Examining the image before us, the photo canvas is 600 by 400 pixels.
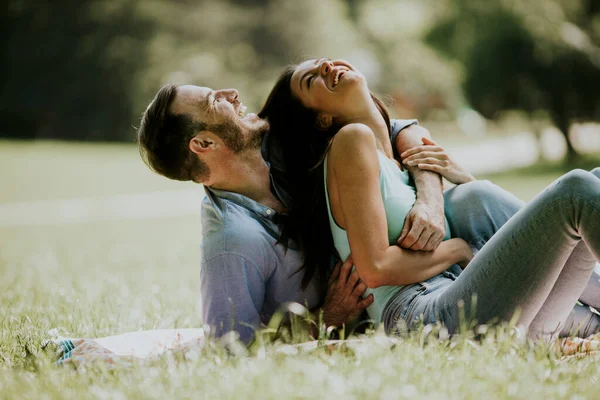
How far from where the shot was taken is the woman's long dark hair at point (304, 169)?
12.1 ft

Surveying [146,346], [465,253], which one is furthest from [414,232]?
[146,346]

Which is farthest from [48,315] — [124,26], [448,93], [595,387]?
[448,93]

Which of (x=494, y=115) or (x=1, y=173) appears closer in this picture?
(x=494, y=115)

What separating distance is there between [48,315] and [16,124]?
33.7m

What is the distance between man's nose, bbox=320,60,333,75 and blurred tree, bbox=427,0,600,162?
53.8ft

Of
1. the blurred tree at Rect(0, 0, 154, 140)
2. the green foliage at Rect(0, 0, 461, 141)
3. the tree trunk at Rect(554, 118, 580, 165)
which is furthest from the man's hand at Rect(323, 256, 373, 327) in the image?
the blurred tree at Rect(0, 0, 154, 140)

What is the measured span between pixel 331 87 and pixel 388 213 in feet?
2.57

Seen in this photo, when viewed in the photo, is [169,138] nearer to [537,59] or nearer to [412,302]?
[412,302]

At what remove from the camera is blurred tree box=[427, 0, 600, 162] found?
1858 cm

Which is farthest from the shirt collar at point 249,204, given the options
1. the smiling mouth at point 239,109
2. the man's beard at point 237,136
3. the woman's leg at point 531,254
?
the woman's leg at point 531,254

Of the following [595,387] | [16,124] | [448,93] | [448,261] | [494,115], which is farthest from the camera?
[448,93]

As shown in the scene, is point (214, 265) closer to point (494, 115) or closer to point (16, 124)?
point (494, 115)

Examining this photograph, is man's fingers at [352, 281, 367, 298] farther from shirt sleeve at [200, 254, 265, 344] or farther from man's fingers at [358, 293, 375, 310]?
shirt sleeve at [200, 254, 265, 344]

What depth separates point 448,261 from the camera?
11.8ft
